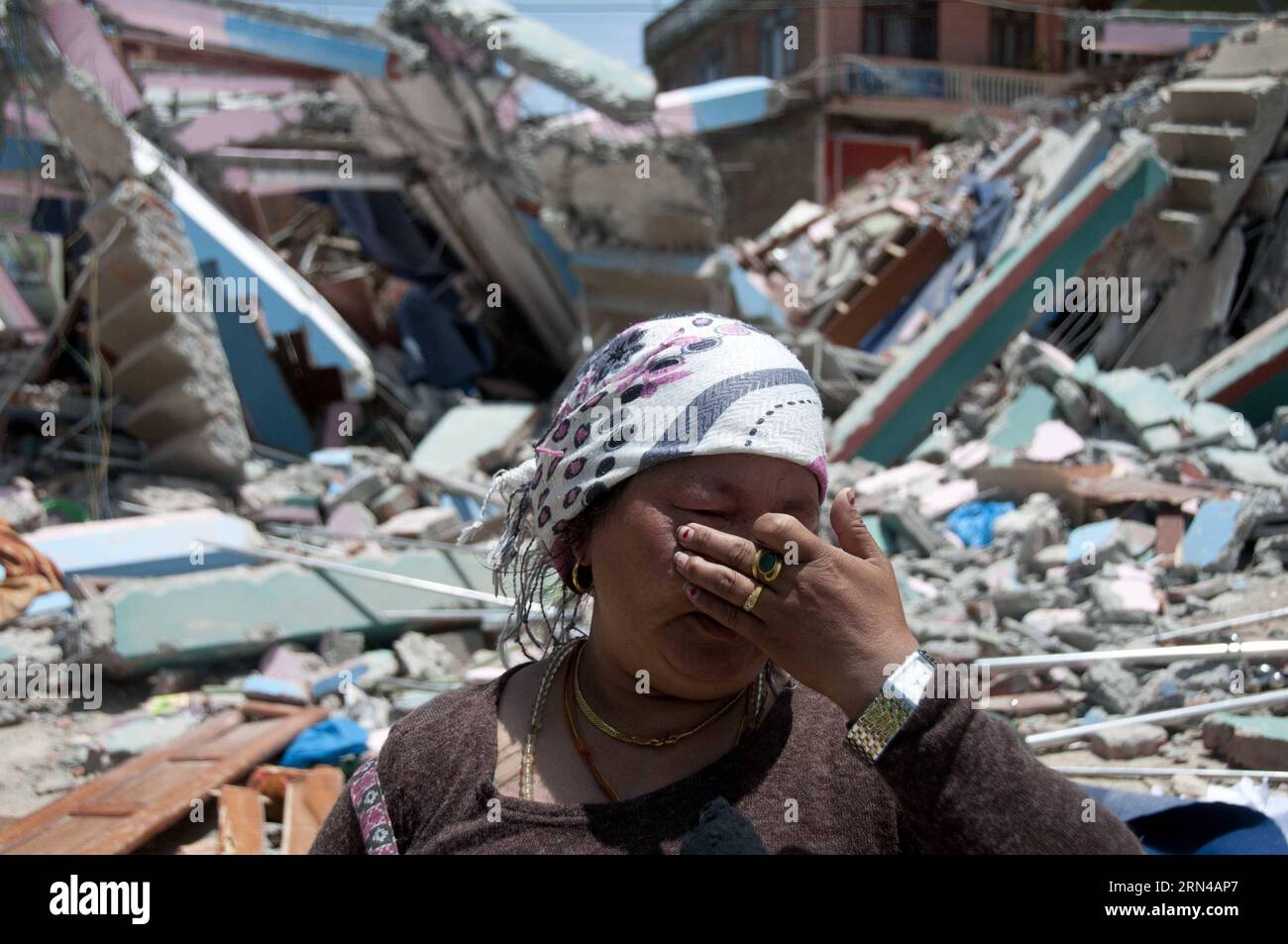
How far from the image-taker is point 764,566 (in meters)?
1.33

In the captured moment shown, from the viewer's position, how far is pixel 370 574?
17.7ft

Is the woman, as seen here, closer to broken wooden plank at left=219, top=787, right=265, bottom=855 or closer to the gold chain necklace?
the gold chain necklace

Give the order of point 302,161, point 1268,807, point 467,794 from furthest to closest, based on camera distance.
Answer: point 302,161
point 1268,807
point 467,794

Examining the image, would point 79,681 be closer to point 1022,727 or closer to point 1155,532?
point 1022,727

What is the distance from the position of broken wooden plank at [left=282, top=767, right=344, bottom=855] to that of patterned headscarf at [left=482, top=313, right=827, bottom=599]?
2182 mm

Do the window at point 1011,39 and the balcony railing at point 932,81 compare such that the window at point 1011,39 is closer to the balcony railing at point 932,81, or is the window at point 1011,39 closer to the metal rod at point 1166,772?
the balcony railing at point 932,81

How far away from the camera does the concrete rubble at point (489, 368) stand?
4617mm

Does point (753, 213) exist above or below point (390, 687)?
above

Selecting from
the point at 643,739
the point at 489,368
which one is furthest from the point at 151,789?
the point at 489,368

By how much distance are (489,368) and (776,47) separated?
17655 millimetres

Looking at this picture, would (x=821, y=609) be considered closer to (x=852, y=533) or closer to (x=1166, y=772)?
(x=852, y=533)

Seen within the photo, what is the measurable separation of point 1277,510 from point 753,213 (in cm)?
2079

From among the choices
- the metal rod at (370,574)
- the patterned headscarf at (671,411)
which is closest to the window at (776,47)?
the metal rod at (370,574)
